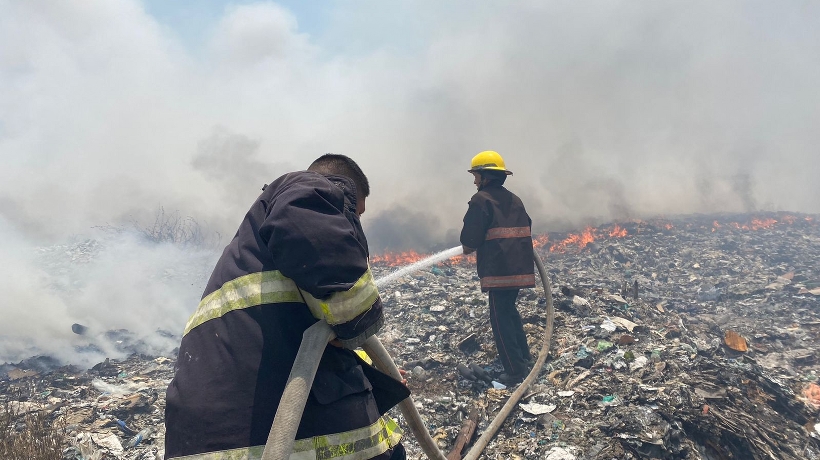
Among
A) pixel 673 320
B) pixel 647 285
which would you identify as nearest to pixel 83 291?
pixel 673 320

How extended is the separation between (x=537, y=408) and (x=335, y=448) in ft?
10.7

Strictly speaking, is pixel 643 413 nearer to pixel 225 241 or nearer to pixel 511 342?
pixel 511 342

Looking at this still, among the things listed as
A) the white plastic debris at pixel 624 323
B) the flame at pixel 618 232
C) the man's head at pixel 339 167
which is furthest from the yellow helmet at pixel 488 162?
the flame at pixel 618 232

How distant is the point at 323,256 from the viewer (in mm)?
1464

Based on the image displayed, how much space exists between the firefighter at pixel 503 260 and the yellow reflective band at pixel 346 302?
3.91 m

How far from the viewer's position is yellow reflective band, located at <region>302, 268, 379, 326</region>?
59.6 inches

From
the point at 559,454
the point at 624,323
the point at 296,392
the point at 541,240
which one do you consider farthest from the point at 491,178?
the point at 541,240

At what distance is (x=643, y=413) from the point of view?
3752 mm

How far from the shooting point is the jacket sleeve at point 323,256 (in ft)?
4.81

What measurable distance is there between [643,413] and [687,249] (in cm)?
1131

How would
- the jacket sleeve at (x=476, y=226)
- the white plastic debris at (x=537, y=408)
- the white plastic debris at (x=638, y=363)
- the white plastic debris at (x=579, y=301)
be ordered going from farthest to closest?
the white plastic debris at (x=579, y=301) < the jacket sleeve at (x=476, y=226) < the white plastic debris at (x=638, y=363) < the white plastic debris at (x=537, y=408)

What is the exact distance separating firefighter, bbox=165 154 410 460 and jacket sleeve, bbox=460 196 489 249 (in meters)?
3.84

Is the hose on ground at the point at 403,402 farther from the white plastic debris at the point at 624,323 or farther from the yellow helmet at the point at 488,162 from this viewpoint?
the white plastic debris at the point at 624,323

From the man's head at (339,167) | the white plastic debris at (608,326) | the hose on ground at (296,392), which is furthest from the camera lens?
the white plastic debris at (608,326)
